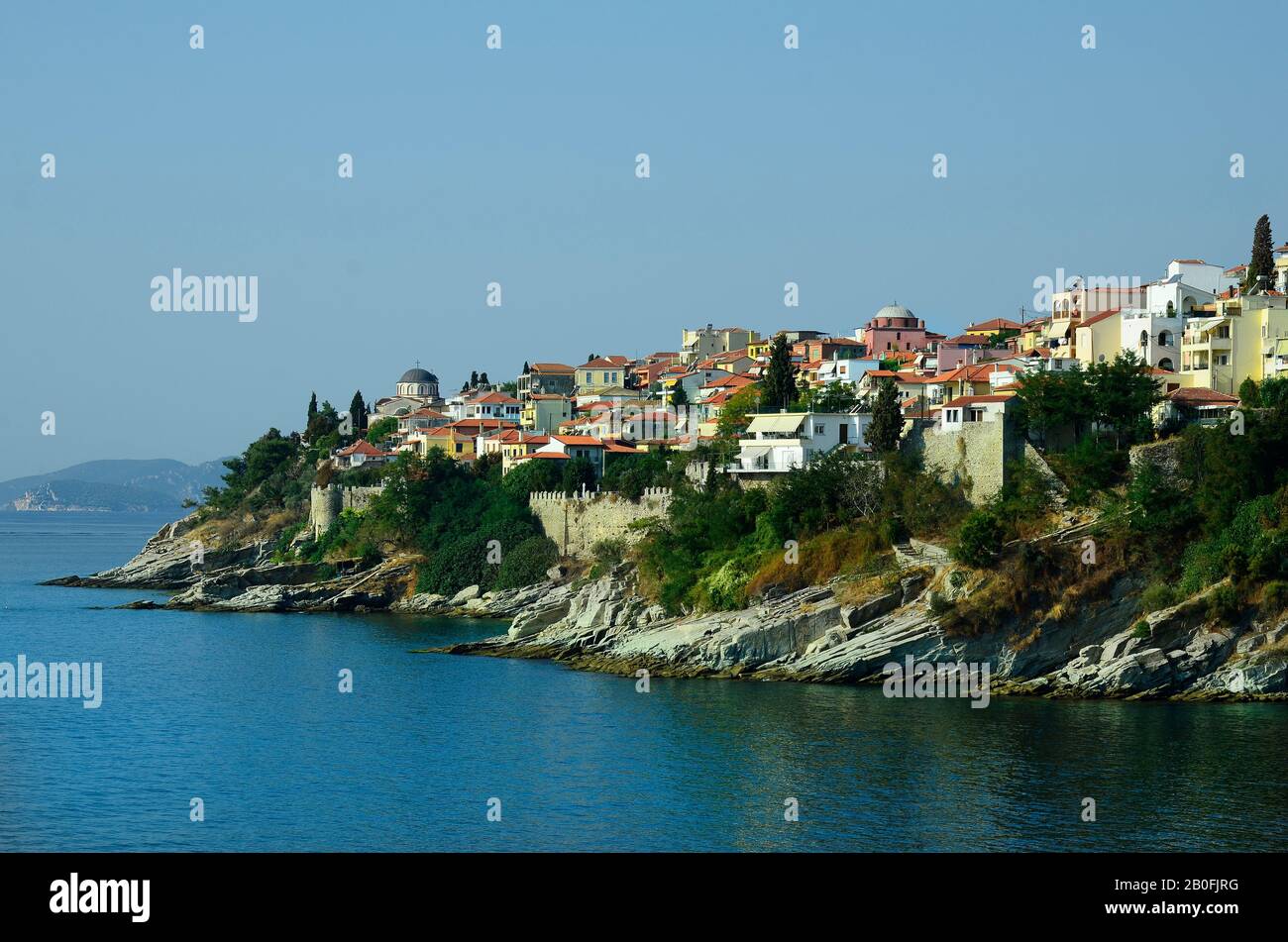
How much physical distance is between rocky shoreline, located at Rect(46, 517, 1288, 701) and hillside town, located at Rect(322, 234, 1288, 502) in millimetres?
4733

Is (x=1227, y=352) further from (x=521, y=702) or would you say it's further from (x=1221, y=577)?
(x=521, y=702)

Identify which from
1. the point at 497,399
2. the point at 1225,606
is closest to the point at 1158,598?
the point at 1225,606

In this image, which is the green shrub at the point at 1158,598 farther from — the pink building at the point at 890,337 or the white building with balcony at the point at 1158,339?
the pink building at the point at 890,337

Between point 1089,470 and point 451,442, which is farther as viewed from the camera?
point 451,442

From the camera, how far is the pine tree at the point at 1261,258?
1836 inches

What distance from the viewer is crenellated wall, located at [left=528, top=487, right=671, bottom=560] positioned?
4853 centimetres

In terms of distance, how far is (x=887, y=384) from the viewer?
41531 mm

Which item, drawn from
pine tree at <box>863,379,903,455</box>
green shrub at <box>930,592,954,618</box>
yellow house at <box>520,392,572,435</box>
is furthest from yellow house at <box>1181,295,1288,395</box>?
yellow house at <box>520,392,572,435</box>

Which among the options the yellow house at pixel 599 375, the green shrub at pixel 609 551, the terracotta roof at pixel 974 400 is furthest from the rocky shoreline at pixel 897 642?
the yellow house at pixel 599 375

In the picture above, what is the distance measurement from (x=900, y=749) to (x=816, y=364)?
113ft

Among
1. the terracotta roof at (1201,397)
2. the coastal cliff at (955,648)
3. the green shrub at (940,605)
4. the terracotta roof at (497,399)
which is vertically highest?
the terracotta roof at (497,399)

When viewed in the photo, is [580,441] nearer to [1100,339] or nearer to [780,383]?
[780,383]

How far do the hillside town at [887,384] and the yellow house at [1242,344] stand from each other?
37 mm

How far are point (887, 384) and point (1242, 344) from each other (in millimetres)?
9511
